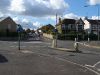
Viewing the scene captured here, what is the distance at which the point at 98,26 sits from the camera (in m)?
130

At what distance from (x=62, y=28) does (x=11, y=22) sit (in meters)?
24.1

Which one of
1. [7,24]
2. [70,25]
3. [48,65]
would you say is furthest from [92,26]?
[48,65]

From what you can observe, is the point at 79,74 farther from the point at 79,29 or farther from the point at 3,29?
the point at 79,29

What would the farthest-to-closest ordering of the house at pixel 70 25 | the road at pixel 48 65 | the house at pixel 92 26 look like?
the house at pixel 92 26 < the house at pixel 70 25 < the road at pixel 48 65

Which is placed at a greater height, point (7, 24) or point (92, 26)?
point (7, 24)

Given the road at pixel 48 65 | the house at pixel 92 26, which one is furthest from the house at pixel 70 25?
the road at pixel 48 65

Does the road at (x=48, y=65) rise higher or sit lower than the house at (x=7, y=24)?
lower

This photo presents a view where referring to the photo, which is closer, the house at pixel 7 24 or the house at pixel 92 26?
the house at pixel 7 24

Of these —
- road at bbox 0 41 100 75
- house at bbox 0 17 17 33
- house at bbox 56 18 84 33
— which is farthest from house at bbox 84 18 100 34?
road at bbox 0 41 100 75

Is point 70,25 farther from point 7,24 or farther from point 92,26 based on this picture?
point 7,24

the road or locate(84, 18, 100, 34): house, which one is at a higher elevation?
locate(84, 18, 100, 34): house

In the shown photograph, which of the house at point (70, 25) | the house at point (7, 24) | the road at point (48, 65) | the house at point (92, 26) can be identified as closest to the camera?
the road at point (48, 65)

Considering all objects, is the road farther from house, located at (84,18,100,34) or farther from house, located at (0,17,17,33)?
house, located at (84,18,100,34)

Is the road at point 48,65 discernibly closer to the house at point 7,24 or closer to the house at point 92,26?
the house at point 7,24
